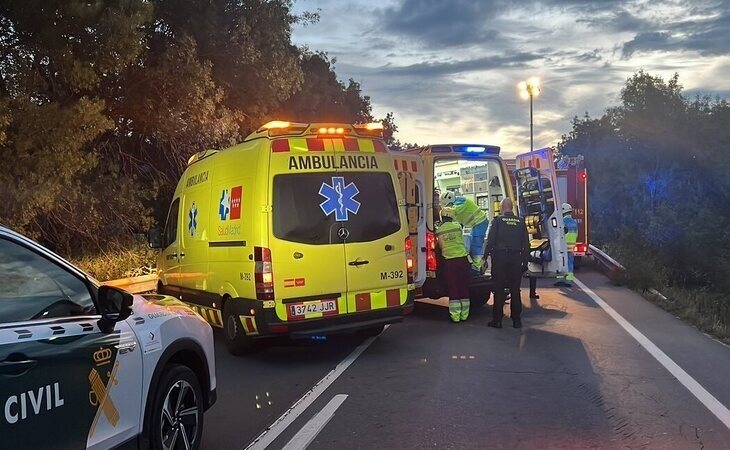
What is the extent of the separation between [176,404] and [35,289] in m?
1.29

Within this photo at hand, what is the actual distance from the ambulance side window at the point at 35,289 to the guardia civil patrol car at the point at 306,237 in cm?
365

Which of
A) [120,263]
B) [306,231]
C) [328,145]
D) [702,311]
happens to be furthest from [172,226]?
[702,311]

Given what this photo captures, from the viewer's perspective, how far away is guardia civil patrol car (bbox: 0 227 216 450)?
2912 mm

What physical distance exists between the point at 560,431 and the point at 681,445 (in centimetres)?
81

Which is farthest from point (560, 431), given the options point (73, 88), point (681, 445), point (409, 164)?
point (73, 88)

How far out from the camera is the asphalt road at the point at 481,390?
4973 millimetres

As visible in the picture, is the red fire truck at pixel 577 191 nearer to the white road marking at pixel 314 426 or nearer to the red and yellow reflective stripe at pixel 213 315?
the red and yellow reflective stripe at pixel 213 315

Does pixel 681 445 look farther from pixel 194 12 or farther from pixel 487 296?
pixel 194 12

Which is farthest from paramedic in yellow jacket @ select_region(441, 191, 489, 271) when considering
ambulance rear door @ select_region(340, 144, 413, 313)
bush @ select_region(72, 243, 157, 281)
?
bush @ select_region(72, 243, 157, 281)

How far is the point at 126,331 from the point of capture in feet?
12.1

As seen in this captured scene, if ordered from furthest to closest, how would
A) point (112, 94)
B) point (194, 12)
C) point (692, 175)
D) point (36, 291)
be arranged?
point (692, 175) → point (194, 12) → point (112, 94) → point (36, 291)

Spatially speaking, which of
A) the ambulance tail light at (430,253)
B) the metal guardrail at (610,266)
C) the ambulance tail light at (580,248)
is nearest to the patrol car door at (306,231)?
the ambulance tail light at (430,253)

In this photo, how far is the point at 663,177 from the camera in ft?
107

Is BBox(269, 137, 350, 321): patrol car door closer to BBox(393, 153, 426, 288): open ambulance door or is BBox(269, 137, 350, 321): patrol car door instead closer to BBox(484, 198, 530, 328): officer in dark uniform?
BBox(393, 153, 426, 288): open ambulance door
